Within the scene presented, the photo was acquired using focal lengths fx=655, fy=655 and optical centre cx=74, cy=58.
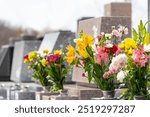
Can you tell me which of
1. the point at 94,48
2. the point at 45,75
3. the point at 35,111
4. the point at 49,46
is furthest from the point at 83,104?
the point at 49,46

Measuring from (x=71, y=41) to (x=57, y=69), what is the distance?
10.4ft

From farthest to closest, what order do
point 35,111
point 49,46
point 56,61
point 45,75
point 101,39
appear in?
point 49,46
point 45,75
point 56,61
point 101,39
point 35,111

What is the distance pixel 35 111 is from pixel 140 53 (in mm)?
1245

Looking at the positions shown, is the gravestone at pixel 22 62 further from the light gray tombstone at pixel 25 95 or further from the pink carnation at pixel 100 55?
the pink carnation at pixel 100 55

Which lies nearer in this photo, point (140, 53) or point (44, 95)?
point (140, 53)

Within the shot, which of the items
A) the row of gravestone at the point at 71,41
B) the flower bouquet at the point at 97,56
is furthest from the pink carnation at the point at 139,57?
the row of gravestone at the point at 71,41

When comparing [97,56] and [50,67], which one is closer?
[97,56]

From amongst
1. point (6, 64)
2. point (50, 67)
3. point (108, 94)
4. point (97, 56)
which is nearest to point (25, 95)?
point (50, 67)

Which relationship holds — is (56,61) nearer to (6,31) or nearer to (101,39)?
(101,39)

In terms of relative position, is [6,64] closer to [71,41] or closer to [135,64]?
Result: [71,41]

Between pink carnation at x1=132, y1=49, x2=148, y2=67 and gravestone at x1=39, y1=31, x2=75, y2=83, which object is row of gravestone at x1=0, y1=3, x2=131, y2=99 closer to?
gravestone at x1=39, y1=31, x2=75, y2=83

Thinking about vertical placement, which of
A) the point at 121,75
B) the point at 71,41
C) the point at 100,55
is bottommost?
the point at 121,75

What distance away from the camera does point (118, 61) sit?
6.79 m

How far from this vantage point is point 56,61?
980 centimetres
